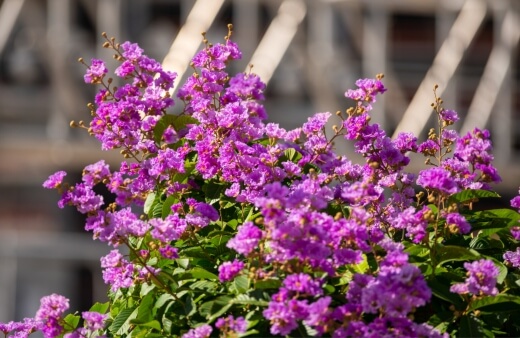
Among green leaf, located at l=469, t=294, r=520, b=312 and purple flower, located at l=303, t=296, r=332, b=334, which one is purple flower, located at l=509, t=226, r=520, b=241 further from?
purple flower, located at l=303, t=296, r=332, b=334

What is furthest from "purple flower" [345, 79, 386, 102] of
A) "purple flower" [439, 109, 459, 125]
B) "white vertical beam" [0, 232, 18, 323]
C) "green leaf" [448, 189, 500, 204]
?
"white vertical beam" [0, 232, 18, 323]

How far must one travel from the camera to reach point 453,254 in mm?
2342

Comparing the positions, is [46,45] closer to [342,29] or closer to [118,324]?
[342,29]

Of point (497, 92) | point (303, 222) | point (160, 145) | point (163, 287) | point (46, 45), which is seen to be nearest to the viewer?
point (303, 222)

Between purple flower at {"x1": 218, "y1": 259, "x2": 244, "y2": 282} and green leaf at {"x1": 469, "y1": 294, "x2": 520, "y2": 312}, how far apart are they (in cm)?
40

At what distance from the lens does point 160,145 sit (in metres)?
2.74

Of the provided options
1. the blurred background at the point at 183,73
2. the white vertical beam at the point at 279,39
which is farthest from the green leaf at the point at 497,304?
the white vertical beam at the point at 279,39

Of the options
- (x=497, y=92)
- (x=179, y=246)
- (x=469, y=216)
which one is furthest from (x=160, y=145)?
A: (x=497, y=92)

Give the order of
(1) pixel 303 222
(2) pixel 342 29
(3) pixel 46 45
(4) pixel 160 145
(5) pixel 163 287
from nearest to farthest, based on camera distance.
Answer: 1. (1) pixel 303 222
2. (5) pixel 163 287
3. (4) pixel 160 145
4. (3) pixel 46 45
5. (2) pixel 342 29

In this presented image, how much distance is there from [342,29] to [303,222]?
8.16 m

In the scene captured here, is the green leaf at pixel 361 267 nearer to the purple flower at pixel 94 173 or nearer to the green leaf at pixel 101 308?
the purple flower at pixel 94 173

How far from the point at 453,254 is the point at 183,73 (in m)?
6.34

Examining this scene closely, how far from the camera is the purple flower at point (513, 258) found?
7.99ft

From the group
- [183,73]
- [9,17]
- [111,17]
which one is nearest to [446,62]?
[183,73]
